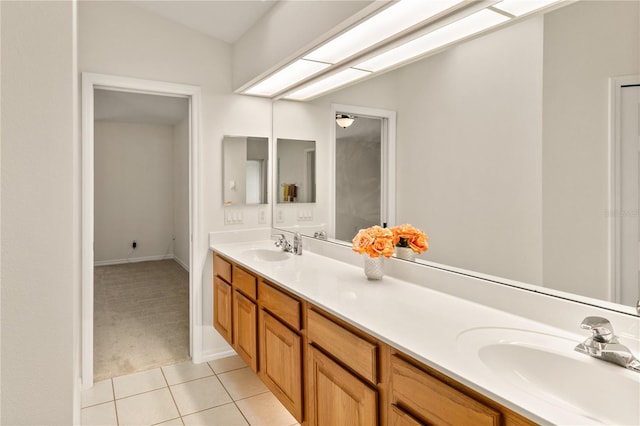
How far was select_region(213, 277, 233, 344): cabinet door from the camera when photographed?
2.68 metres

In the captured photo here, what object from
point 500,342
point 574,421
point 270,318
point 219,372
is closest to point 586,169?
point 500,342

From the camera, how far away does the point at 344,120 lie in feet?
7.77

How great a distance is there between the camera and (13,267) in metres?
0.96

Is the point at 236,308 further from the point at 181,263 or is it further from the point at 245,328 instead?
the point at 181,263

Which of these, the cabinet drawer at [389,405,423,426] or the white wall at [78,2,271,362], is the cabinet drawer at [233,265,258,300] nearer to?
the white wall at [78,2,271,362]

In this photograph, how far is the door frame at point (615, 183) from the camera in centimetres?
109

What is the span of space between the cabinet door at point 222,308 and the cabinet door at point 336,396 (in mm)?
1186

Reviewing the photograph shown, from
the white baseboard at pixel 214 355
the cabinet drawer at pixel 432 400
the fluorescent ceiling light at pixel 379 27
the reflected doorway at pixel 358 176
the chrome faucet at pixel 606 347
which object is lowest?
the white baseboard at pixel 214 355

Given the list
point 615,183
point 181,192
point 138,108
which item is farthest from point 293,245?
point 181,192

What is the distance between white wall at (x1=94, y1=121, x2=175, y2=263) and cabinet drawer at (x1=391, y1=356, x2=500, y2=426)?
6.48 meters

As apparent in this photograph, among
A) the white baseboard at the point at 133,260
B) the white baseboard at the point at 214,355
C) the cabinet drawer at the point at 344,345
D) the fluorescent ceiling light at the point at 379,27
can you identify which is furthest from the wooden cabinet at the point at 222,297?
the white baseboard at the point at 133,260

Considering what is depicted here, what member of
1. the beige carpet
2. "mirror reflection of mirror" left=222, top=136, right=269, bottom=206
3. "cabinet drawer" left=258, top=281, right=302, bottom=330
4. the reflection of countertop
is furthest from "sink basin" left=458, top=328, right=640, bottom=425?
the beige carpet

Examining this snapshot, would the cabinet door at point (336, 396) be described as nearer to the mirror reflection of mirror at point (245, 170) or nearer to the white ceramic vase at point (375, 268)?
the white ceramic vase at point (375, 268)

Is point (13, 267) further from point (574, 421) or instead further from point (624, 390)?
point (624, 390)
